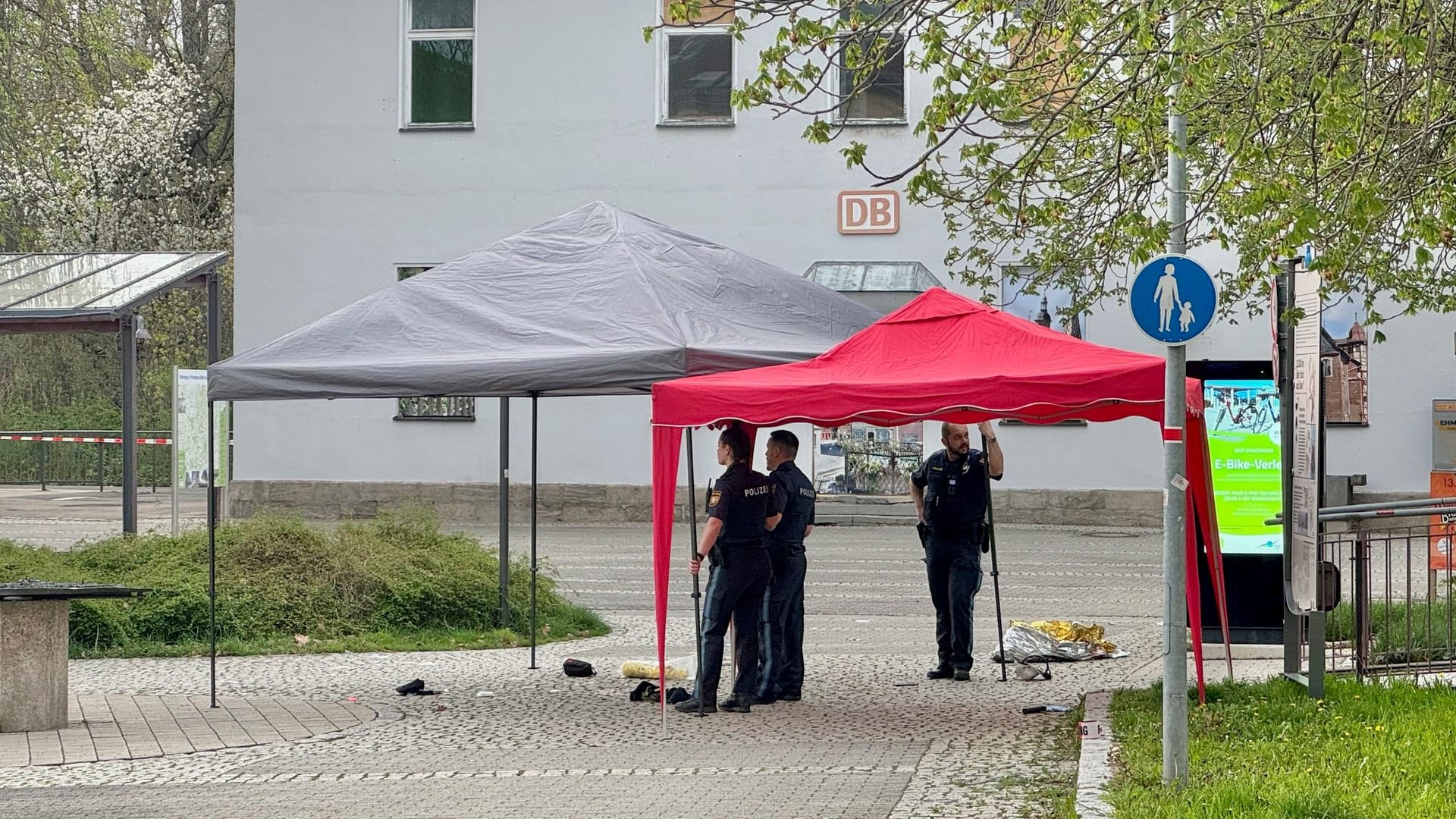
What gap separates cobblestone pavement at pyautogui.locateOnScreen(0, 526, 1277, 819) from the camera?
26.1 feet

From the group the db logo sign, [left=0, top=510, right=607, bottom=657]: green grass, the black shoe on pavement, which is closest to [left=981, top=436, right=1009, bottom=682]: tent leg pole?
the black shoe on pavement

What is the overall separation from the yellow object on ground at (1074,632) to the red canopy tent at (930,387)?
239 centimetres

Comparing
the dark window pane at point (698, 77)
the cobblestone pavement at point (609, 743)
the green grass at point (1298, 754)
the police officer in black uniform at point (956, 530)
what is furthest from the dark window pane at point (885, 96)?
the green grass at point (1298, 754)

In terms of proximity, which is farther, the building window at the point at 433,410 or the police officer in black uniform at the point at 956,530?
the building window at the point at 433,410

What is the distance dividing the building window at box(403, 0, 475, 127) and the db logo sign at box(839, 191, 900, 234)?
6.00 m

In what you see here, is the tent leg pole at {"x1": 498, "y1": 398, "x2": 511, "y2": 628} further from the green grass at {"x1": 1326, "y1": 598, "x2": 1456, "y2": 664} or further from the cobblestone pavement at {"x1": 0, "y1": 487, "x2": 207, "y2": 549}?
the cobblestone pavement at {"x1": 0, "y1": 487, "x2": 207, "y2": 549}

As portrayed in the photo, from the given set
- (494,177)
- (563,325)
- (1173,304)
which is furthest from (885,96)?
(1173,304)

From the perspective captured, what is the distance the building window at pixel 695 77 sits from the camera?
1057 inches

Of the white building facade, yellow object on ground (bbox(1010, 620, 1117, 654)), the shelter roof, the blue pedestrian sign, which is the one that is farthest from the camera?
the white building facade

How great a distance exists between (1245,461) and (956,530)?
2152mm

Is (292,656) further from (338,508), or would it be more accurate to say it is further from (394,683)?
(338,508)

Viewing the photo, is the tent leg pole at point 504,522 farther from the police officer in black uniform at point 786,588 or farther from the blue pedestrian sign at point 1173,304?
the blue pedestrian sign at point 1173,304

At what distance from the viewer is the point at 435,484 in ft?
89.9

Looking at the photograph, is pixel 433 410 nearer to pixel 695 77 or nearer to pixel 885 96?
pixel 695 77
